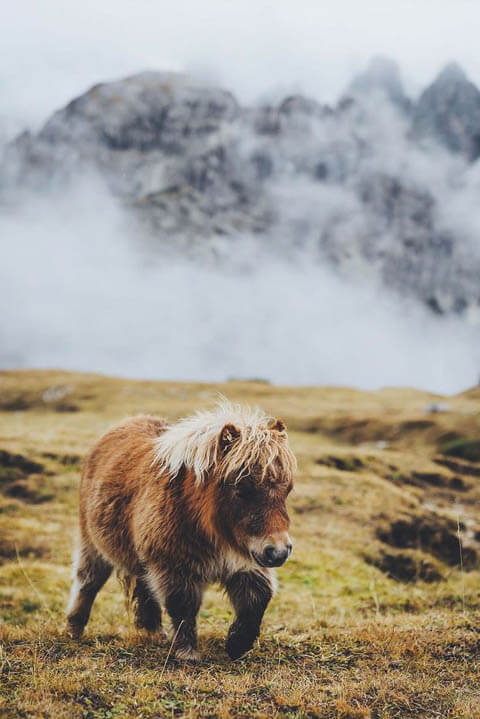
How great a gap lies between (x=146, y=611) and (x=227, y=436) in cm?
353

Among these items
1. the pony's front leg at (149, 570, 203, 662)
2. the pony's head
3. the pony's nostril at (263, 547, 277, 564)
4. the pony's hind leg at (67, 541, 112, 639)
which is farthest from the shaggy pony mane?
the pony's hind leg at (67, 541, 112, 639)

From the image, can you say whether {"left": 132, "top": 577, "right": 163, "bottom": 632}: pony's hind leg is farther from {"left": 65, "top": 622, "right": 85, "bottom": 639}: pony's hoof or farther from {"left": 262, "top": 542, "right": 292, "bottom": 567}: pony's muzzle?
{"left": 262, "top": 542, "right": 292, "bottom": 567}: pony's muzzle

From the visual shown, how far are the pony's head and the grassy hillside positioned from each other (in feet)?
4.74

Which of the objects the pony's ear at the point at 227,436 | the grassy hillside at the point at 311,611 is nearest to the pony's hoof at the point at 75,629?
the grassy hillside at the point at 311,611

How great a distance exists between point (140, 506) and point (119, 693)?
2357mm

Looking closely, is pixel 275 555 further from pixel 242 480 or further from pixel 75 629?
pixel 75 629

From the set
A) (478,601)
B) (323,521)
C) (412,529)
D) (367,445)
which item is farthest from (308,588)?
(367,445)

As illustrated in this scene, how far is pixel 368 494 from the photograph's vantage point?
77.6ft

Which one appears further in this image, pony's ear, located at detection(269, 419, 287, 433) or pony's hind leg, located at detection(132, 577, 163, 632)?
pony's hind leg, located at detection(132, 577, 163, 632)

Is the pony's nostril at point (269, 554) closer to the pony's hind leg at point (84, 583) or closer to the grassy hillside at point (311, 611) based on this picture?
the grassy hillside at point (311, 611)

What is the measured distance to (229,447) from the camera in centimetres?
674

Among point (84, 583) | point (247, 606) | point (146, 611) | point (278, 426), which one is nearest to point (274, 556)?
point (247, 606)

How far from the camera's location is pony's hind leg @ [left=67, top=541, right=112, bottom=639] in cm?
870

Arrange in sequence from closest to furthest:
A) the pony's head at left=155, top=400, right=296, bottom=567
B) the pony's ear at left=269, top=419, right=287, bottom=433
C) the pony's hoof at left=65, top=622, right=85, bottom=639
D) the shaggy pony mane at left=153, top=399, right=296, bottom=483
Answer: the pony's head at left=155, top=400, right=296, bottom=567 → the shaggy pony mane at left=153, top=399, right=296, bottom=483 → the pony's ear at left=269, top=419, right=287, bottom=433 → the pony's hoof at left=65, top=622, right=85, bottom=639
